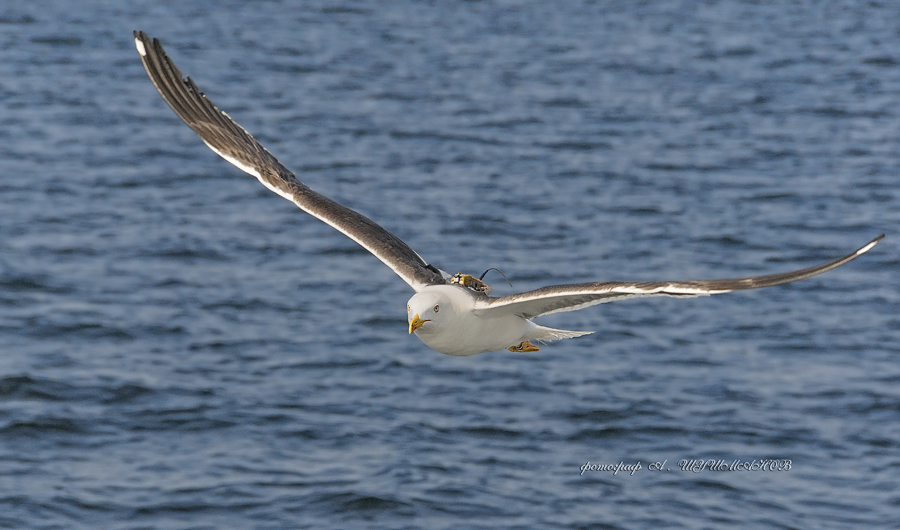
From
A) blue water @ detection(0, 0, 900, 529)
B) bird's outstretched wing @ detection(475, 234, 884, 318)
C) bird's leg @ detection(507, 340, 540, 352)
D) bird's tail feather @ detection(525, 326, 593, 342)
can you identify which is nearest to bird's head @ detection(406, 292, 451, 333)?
bird's outstretched wing @ detection(475, 234, 884, 318)

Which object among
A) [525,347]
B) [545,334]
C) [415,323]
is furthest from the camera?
[525,347]

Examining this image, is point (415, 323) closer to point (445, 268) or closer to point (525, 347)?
point (525, 347)

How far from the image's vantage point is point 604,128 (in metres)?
40.9

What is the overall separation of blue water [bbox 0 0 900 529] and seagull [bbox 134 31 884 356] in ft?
26.3

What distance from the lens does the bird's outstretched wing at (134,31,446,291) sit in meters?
13.8

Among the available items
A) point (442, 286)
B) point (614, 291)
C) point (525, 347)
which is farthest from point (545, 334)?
point (614, 291)

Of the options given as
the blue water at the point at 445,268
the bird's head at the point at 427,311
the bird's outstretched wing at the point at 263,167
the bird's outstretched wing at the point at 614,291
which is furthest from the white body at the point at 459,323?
the blue water at the point at 445,268

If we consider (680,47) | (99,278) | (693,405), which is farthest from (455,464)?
(680,47)

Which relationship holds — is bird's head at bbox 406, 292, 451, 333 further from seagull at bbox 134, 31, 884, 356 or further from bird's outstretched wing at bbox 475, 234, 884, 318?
bird's outstretched wing at bbox 475, 234, 884, 318

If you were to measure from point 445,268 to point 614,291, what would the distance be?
17.8 metres

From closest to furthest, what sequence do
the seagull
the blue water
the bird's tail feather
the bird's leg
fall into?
the seagull < the bird's tail feather < the bird's leg < the blue water

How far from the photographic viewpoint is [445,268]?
93.0 ft

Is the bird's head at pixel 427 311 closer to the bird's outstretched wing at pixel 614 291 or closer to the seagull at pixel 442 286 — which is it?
the seagull at pixel 442 286

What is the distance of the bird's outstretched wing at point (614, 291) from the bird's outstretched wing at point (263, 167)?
4.29ft
